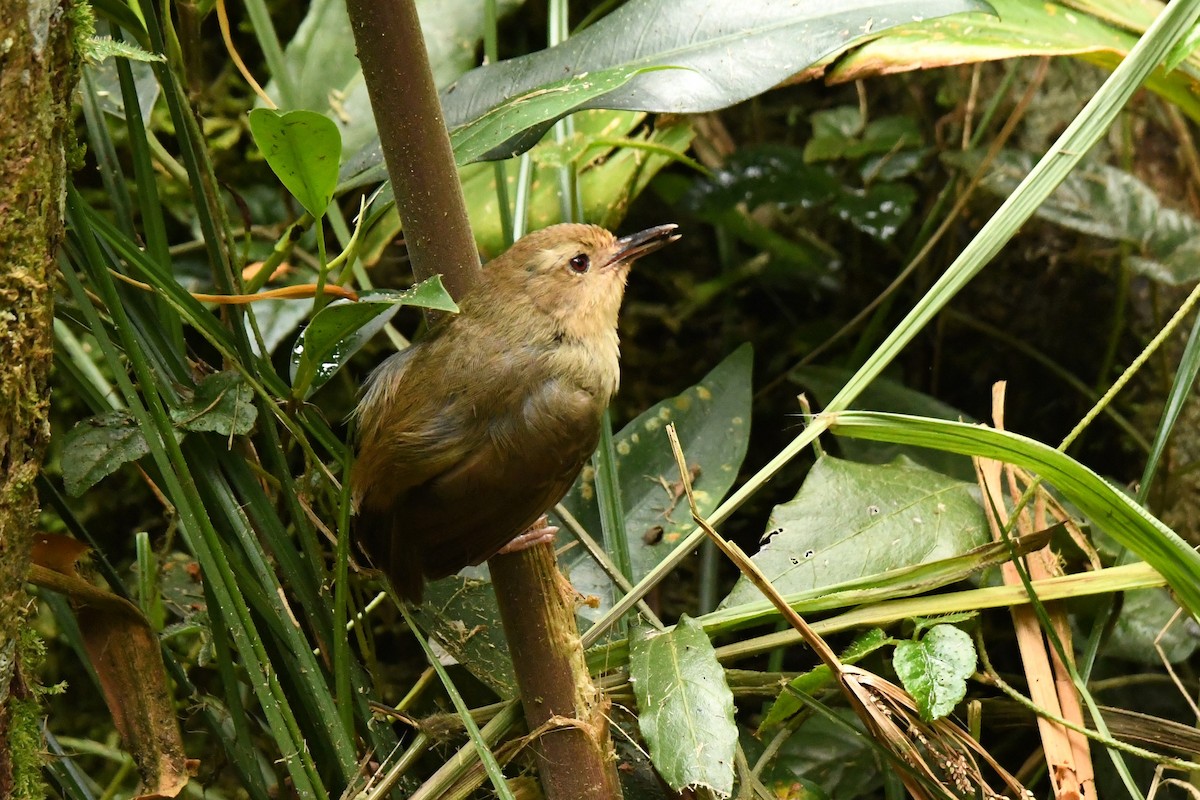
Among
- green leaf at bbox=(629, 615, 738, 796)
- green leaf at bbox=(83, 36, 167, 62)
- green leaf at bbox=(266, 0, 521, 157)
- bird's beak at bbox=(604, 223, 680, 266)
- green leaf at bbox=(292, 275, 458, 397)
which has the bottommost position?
green leaf at bbox=(629, 615, 738, 796)

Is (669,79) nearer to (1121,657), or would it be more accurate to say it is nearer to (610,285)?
(610,285)

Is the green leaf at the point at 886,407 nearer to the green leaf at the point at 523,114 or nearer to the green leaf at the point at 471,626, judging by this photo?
the green leaf at the point at 471,626

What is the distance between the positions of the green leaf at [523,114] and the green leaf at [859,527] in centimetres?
70

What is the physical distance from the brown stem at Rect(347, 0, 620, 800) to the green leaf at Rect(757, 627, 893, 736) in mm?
259

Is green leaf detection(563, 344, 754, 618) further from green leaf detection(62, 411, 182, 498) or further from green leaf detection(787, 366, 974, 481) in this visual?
green leaf detection(62, 411, 182, 498)

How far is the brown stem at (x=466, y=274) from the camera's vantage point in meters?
1.26

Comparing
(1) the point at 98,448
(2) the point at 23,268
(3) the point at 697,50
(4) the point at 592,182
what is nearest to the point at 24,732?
(1) the point at 98,448

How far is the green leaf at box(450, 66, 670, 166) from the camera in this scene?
1.34 metres

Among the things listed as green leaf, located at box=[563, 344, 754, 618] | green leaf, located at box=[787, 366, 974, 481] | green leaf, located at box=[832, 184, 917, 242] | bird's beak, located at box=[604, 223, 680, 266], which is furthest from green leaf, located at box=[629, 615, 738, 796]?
green leaf, located at box=[832, 184, 917, 242]

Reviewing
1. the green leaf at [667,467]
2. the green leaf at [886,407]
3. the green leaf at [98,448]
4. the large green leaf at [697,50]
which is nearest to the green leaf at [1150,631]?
the green leaf at [886,407]

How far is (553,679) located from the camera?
1427mm

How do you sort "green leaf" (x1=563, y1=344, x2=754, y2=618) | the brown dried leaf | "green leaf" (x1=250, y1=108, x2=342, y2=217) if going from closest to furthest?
"green leaf" (x1=250, y1=108, x2=342, y2=217), the brown dried leaf, "green leaf" (x1=563, y1=344, x2=754, y2=618)

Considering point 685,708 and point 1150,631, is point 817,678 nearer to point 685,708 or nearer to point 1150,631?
point 685,708

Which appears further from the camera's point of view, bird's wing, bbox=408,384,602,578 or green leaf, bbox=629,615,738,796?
bird's wing, bbox=408,384,602,578
